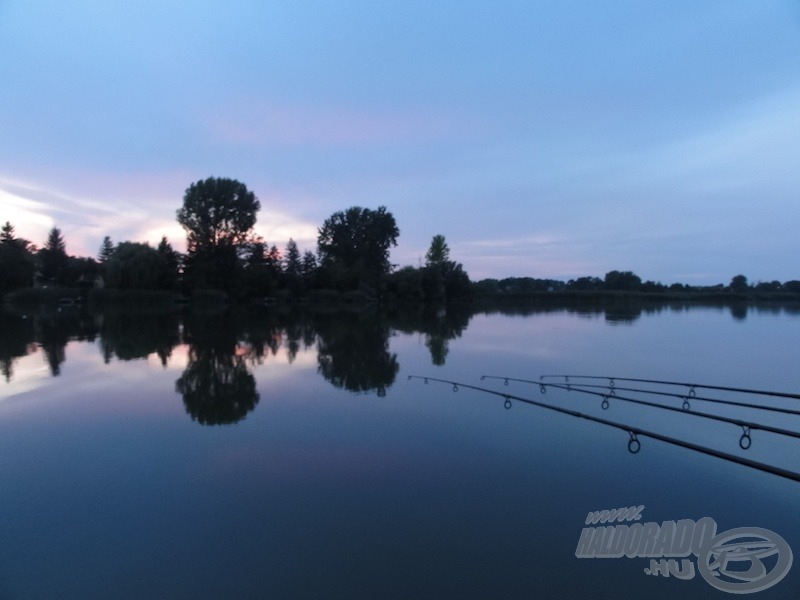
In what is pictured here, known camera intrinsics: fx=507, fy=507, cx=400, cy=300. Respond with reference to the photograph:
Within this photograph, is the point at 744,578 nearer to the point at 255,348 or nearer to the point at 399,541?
the point at 399,541

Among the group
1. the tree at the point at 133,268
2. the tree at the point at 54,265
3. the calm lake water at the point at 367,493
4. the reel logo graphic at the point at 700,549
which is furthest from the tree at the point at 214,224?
the reel logo graphic at the point at 700,549

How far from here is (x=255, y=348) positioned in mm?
19516

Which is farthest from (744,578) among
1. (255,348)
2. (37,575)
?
(255,348)

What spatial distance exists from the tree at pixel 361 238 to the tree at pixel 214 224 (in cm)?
1863

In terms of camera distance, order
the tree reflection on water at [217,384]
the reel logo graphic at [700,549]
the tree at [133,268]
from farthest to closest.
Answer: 1. the tree at [133,268]
2. the tree reflection on water at [217,384]
3. the reel logo graphic at [700,549]

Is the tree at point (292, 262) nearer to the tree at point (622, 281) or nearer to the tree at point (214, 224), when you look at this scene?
the tree at point (214, 224)

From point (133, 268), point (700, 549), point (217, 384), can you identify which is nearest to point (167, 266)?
point (133, 268)

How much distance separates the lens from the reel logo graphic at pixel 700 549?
416 centimetres

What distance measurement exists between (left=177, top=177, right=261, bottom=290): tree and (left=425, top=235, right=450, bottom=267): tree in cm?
3320

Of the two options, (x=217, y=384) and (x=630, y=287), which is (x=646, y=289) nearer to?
(x=630, y=287)

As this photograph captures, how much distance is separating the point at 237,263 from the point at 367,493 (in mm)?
58618

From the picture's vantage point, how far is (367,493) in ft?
19.2

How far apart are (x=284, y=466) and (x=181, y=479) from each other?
126 centimetres

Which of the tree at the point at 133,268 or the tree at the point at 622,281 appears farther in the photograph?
the tree at the point at 622,281
